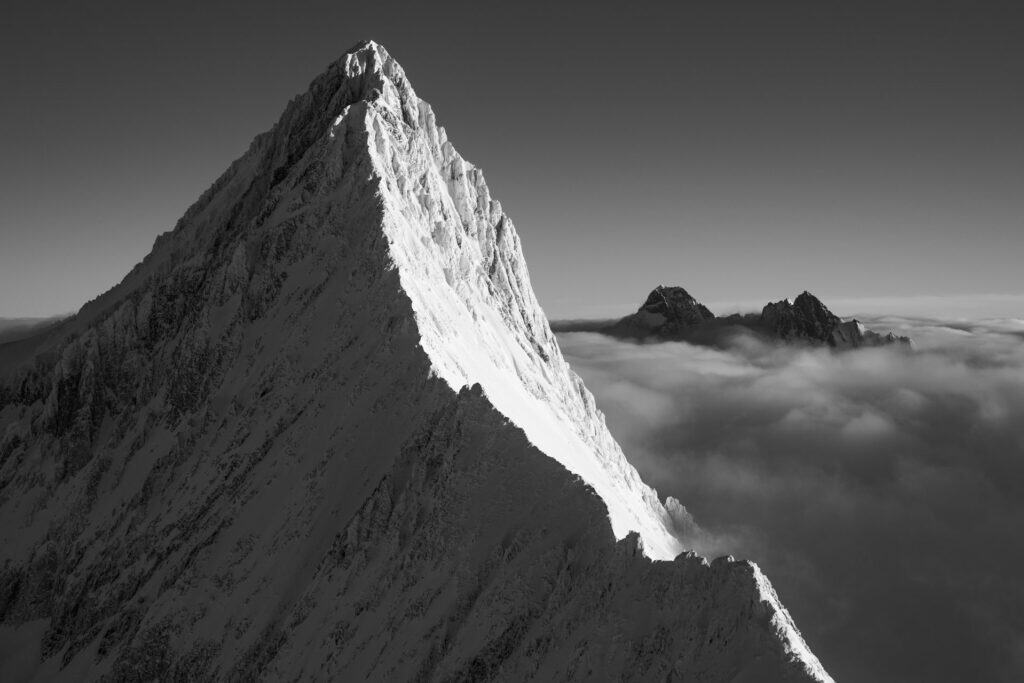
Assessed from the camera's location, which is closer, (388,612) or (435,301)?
(388,612)

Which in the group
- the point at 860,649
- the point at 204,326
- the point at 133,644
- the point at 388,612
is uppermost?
the point at 204,326

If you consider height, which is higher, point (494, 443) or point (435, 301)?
point (435, 301)

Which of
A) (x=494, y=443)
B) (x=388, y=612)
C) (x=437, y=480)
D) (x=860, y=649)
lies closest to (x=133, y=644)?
(x=388, y=612)

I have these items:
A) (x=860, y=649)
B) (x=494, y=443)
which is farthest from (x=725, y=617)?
(x=860, y=649)

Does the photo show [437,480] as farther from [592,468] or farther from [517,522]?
[592,468]

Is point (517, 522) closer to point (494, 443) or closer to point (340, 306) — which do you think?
point (494, 443)

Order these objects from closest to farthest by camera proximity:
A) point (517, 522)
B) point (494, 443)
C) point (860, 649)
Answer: point (517, 522) → point (494, 443) → point (860, 649)

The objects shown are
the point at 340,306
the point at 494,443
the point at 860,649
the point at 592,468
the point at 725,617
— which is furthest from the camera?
the point at 860,649
